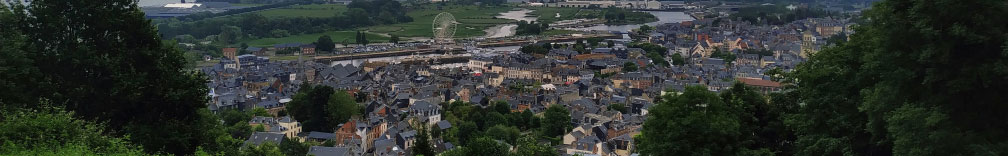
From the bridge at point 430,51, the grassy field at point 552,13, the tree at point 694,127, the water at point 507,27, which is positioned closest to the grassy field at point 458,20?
the water at point 507,27

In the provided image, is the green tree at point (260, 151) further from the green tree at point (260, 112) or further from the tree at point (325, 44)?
the tree at point (325, 44)

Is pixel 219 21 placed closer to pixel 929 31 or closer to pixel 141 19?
pixel 141 19

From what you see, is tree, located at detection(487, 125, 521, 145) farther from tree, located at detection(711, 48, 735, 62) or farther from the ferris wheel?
the ferris wheel

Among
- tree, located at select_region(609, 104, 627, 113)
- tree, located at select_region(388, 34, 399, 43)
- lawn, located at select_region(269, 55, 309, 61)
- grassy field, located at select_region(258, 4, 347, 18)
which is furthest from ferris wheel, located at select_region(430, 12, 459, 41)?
tree, located at select_region(609, 104, 627, 113)

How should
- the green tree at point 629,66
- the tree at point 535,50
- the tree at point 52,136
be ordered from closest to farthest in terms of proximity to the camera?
1. the tree at point 52,136
2. the green tree at point 629,66
3. the tree at point 535,50

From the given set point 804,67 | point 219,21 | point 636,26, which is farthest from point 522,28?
point 804,67

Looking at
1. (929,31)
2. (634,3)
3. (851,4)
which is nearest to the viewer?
(929,31)
